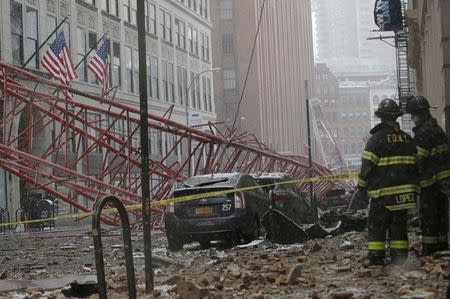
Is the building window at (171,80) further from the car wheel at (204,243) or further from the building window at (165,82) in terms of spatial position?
the car wheel at (204,243)

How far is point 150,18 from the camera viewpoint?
156ft

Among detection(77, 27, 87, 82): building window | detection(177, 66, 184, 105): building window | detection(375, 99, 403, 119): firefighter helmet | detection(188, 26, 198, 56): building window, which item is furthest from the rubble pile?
detection(188, 26, 198, 56): building window

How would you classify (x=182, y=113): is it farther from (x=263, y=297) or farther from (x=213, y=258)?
(x=263, y=297)

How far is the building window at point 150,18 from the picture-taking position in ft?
154

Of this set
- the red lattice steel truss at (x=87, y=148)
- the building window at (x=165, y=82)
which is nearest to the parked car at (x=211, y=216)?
the red lattice steel truss at (x=87, y=148)

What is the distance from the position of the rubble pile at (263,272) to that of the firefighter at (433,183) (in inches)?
12.7

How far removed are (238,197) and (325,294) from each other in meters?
7.13

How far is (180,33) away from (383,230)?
153 feet

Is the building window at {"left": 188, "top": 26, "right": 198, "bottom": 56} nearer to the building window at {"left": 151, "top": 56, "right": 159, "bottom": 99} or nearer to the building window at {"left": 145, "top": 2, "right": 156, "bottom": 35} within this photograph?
the building window at {"left": 145, "top": 2, "right": 156, "bottom": 35}

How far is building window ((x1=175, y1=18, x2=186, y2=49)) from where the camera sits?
53.0 meters

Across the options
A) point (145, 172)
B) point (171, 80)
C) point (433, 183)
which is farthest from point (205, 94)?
point (145, 172)

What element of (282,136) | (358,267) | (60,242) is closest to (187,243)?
(60,242)

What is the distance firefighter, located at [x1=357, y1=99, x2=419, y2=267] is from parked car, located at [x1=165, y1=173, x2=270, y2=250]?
5.70 meters

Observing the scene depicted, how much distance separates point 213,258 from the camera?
1144cm
